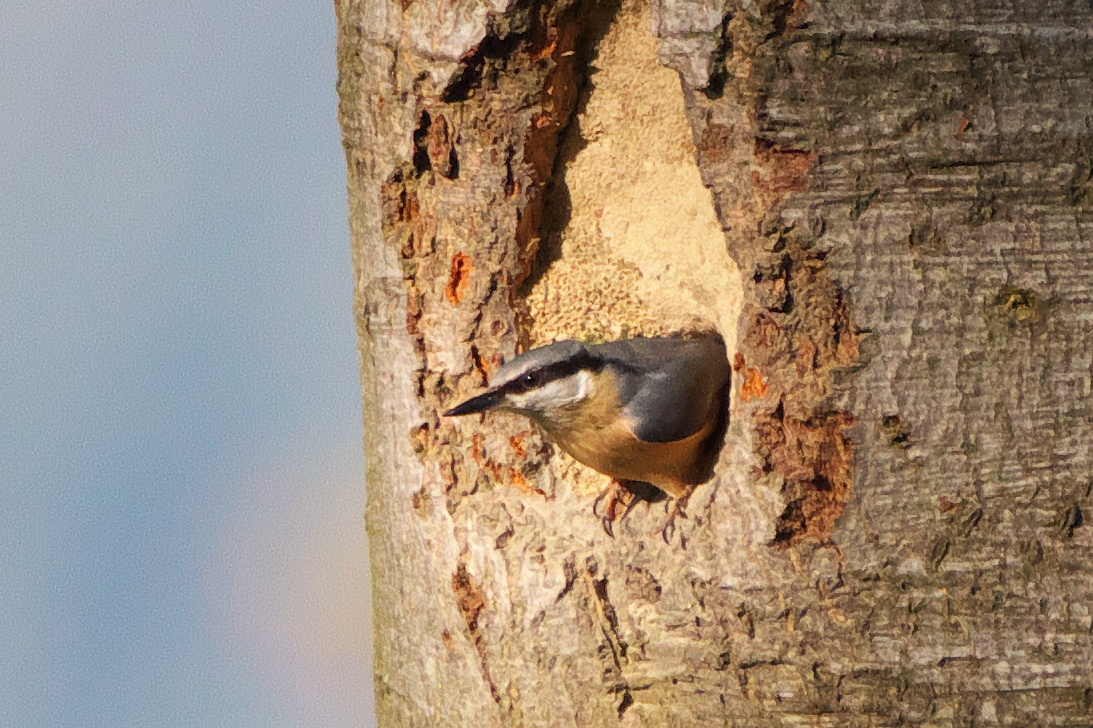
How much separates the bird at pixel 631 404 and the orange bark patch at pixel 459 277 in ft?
0.44

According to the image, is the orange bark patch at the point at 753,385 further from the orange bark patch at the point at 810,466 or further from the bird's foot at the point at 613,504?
the bird's foot at the point at 613,504

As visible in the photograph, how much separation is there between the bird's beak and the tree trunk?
87 mm

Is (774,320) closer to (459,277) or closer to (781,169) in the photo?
(781,169)

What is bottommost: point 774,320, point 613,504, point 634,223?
point 613,504

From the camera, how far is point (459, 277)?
1.80m

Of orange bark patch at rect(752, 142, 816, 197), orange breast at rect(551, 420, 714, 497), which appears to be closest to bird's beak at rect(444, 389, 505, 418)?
orange breast at rect(551, 420, 714, 497)

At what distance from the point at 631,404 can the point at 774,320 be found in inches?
12.2

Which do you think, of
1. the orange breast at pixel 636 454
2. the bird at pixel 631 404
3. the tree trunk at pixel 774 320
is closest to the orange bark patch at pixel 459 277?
the tree trunk at pixel 774 320

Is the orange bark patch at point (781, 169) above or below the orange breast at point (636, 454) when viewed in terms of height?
above

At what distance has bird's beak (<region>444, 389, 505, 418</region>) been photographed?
171 cm

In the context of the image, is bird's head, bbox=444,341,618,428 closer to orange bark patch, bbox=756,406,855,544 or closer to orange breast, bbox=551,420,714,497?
orange breast, bbox=551,420,714,497

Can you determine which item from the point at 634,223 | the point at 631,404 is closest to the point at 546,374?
the point at 631,404

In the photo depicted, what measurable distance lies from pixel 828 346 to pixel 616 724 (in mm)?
581

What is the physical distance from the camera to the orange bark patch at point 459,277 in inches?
70.3
